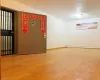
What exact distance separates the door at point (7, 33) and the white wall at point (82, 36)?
20.0 ft

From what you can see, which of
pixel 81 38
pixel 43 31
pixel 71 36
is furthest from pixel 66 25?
pixel 43 31

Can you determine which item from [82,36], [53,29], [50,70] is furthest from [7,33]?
[82,36]

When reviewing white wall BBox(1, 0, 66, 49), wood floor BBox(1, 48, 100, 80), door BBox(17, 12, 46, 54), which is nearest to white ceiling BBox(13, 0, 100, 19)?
white wall BBox(1, 0, 66, 49)

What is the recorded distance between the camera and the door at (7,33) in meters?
5.17

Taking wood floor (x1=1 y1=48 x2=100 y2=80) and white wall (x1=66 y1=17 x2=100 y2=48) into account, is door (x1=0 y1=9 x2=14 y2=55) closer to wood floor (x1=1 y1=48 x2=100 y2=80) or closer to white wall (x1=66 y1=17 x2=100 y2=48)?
wood floor (x1=1 y1=48 x2=100 y2=80)

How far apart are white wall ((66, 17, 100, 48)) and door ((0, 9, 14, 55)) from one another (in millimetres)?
6085

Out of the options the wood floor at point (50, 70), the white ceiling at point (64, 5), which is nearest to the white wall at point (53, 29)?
the white ceiling at point (64, 5)

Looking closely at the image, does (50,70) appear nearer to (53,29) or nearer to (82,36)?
(53,29)

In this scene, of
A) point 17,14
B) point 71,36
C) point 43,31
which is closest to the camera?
point 17,14

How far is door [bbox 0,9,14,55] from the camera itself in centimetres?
517

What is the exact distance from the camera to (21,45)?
5.39 m

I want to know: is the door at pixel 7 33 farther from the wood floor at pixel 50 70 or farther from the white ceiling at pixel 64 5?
the wood floor at pixel 50 70

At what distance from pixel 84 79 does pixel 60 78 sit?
1.17 feet

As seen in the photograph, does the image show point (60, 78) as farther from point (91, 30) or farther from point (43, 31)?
Result: point (91, 30)
